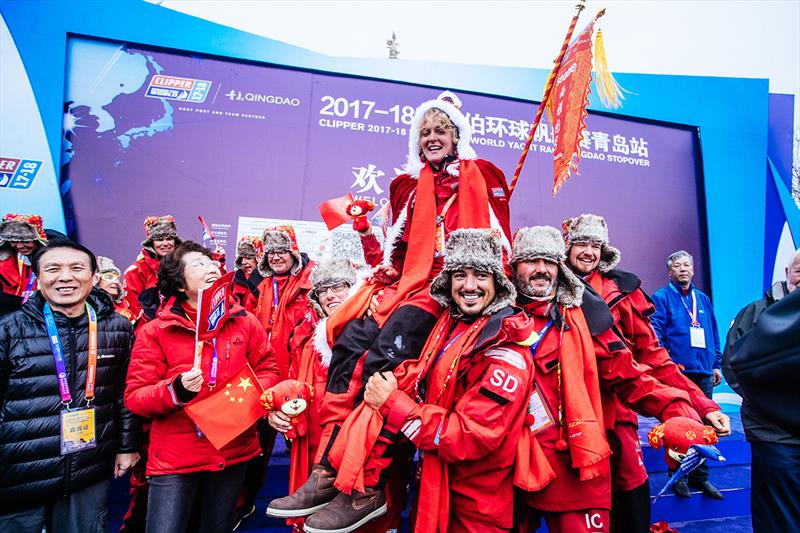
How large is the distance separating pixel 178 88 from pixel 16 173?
2422 millimetres

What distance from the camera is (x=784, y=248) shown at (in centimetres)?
770

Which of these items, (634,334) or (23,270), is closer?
(634,334)

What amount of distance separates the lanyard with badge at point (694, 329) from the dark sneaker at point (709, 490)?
1.31 metres

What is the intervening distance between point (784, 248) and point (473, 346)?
943cm

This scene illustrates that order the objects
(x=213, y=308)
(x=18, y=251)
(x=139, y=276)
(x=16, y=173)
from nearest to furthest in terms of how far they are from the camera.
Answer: (x=213, y=308), (x=139, y=276), (x=18, y=251), (x=16, y=173)

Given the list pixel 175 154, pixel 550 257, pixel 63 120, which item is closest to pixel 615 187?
pixel 550 257

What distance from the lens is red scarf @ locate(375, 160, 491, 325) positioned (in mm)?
2150

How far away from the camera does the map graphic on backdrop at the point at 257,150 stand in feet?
18.4

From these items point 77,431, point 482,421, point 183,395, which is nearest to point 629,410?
point 482,421

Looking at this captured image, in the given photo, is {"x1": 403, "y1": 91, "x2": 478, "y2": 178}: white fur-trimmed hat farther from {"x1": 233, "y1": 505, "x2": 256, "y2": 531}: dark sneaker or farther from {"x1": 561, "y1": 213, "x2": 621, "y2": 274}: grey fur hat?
{"x1": 233, "y1": 505, "x2": 256, "y2": 531}: dark sneaker

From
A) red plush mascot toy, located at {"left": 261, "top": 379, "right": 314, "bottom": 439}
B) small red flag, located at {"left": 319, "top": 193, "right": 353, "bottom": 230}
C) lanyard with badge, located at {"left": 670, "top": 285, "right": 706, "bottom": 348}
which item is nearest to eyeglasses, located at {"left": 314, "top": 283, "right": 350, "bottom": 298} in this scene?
small red flag, located at {"left": 319, "top": 193, "right": 353, "bottom": 230}

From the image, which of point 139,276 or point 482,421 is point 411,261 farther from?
point 139,276

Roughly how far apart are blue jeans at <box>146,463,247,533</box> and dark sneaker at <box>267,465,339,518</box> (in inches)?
29.1

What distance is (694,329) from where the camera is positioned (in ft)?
13.8
